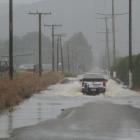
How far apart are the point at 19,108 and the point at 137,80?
89.9 feet

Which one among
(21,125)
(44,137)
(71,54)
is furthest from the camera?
(71,54)

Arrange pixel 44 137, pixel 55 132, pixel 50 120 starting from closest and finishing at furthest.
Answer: pixel 44 137
pixel 55 132
pixel 50 120

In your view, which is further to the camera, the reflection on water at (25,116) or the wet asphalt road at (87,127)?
the reflection on water at (25,116)

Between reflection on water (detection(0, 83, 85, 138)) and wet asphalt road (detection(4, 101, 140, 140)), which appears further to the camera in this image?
reflection on water (detection(0, 83, 85, 138))

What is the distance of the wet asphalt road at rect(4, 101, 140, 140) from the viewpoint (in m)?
18.1

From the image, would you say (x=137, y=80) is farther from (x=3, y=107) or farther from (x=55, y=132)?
(x=55, y=132)

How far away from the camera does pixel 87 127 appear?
20.8 metres

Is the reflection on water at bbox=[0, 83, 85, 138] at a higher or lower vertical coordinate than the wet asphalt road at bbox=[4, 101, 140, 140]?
lower

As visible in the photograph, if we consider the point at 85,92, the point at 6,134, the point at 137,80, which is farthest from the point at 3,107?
the point at 137,80

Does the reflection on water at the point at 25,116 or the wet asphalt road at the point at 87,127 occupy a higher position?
the wet asphalt road at the point at 87,127

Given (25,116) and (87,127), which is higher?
(87,127)

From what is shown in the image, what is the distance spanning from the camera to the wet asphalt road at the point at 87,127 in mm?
18109

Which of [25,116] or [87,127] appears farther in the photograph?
[25,116]

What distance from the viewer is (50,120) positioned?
2397 cm
